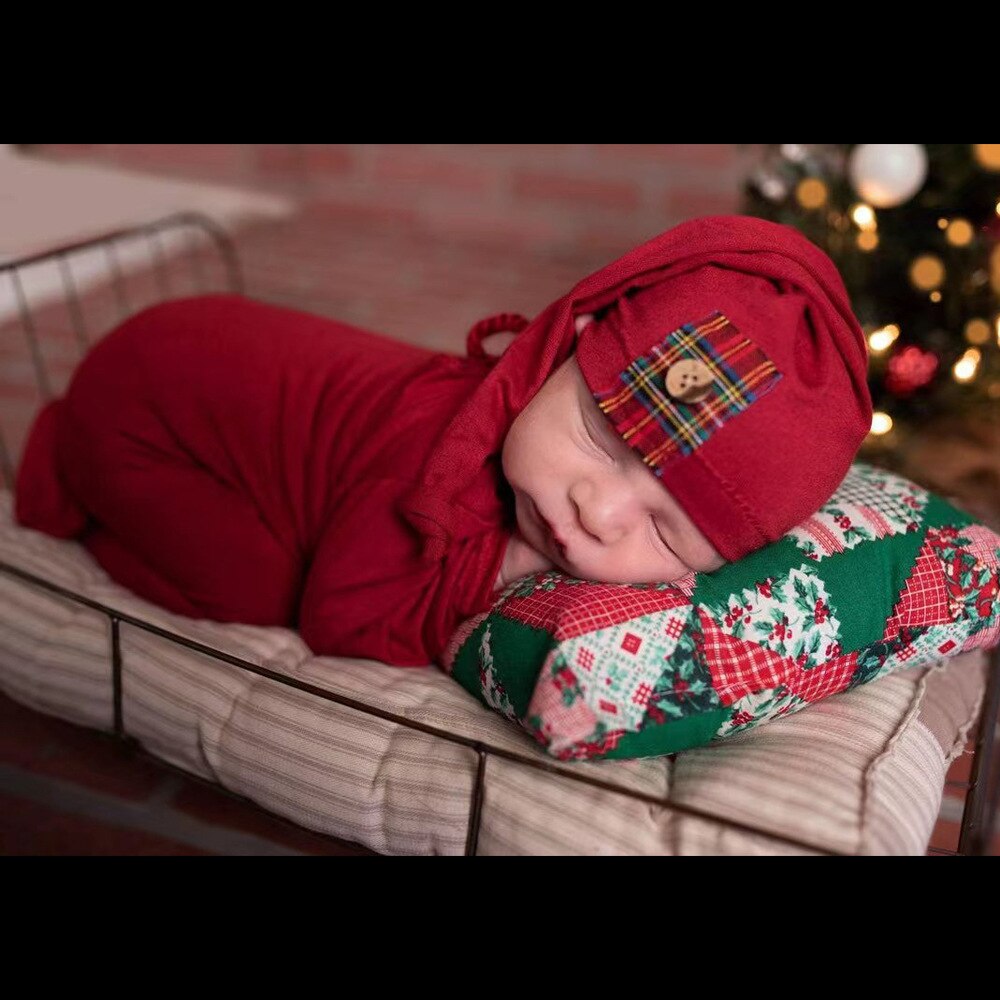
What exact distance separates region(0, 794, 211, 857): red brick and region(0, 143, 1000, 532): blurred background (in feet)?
2.47

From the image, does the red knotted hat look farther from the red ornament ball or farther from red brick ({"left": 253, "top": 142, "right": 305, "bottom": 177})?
red brick ({"left": 253, "top": 142, "right": 305, "bottom": 177})

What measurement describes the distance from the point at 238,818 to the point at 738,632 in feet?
1.46

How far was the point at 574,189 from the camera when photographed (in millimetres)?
2467

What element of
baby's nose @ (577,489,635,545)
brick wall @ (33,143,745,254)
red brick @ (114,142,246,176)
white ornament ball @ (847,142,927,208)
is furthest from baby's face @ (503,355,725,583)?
red brick @ (114,142,246,176)

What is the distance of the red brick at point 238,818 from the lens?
84 centimetres

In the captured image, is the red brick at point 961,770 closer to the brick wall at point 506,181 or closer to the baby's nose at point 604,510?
the baby's nose at point 604,510

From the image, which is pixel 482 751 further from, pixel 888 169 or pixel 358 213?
pixel 358 213

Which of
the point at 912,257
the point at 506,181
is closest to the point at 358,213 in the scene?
the point at 506,181

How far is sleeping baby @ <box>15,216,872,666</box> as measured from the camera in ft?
2.34
